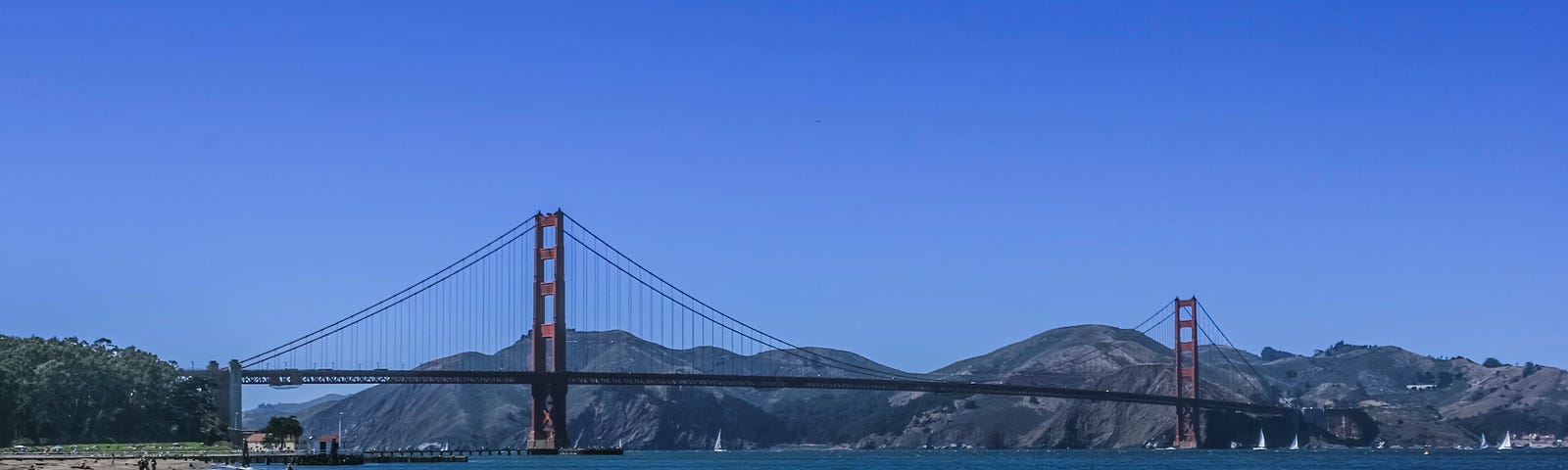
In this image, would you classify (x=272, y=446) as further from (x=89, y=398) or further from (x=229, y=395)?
(x=89, y=398)

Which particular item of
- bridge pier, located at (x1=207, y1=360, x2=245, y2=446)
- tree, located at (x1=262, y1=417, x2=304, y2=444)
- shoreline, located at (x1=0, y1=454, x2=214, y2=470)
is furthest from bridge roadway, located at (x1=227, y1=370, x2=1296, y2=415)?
shoreline, located at (x1=0, y1=454, x2=214, y2=470)

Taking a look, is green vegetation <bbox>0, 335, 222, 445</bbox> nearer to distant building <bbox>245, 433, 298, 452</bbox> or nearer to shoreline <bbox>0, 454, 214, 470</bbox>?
distant building <bbox>245, 433, 298, 452</bbox>

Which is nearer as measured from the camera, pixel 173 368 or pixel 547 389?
pixel 173 368

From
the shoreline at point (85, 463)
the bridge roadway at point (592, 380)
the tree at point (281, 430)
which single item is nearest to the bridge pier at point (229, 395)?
the bridge roadway at point (592, 380)

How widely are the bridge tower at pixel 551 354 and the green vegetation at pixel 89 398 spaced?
2272cm

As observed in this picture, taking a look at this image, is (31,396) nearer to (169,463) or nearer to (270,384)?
(270,384)

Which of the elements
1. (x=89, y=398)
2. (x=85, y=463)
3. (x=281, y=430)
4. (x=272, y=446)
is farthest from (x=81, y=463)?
(x=272, y=446)

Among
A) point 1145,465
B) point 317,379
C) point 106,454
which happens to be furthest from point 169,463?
point 1145,465

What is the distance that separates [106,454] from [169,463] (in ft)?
25.4

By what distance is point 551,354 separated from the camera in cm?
14012

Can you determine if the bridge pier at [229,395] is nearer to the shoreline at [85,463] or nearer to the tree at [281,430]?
the tree at [281,430]

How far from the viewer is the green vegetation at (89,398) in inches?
4368

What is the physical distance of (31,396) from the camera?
110750mm

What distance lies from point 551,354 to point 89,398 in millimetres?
35250
